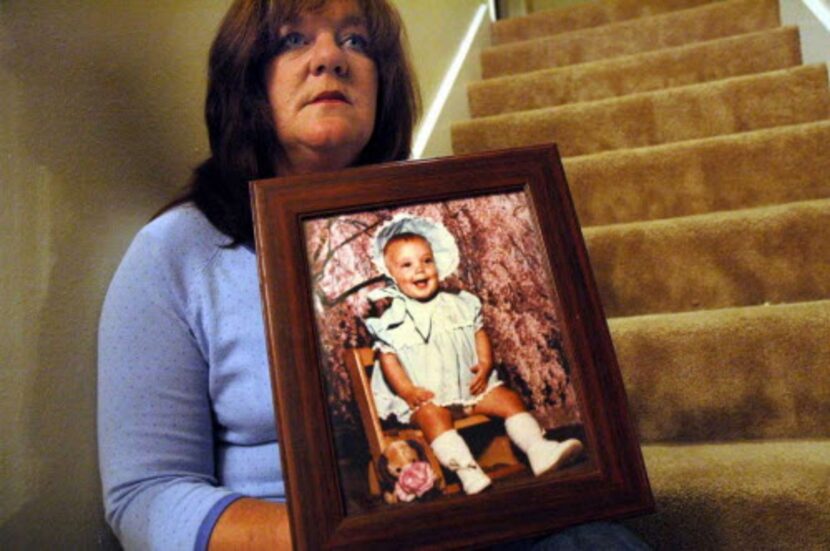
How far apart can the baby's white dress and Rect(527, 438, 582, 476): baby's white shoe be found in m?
0.06

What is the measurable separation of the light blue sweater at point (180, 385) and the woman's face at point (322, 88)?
16 centimetres

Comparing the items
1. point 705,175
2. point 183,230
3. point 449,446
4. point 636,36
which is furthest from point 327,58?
point 636,36

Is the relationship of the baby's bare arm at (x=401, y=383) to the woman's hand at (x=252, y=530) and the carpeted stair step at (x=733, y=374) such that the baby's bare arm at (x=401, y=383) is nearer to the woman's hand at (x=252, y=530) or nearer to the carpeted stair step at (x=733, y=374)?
the woman's hand at (x=252, y=530)

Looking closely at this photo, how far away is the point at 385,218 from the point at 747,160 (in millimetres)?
1037

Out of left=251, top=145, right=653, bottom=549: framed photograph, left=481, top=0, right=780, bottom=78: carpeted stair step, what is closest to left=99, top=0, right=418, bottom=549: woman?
left=251, top=145, right=653, bottom=549: framed photograph

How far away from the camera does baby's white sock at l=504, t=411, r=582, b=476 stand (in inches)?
19.1

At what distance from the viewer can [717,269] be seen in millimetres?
1086

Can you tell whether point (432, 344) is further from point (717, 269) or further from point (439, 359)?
point (717, 269)

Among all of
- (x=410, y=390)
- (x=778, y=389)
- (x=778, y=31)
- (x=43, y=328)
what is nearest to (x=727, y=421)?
(x=778, y=389)

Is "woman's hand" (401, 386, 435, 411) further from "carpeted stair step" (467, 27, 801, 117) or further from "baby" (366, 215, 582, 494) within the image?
"carpeted stair step" (467, 27, 801, 117)

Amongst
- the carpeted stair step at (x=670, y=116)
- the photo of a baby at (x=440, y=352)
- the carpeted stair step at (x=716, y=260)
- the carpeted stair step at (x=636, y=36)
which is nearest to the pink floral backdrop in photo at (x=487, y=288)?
the photo of a baby at (x=440, y=352)

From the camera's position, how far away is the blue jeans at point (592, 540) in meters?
0.50

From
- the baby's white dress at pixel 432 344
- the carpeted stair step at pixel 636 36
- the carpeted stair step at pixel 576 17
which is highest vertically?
the carpeted stair step at pixel 576 17

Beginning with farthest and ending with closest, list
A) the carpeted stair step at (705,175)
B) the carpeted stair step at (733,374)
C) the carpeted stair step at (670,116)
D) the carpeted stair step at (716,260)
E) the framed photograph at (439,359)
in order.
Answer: the carpeted stair step at (670,116), the carpeted stair step at (705,175), the carpeted stair step at (716,260), the carpeted stair step at (733,374), the framed photograph at (439,359)
